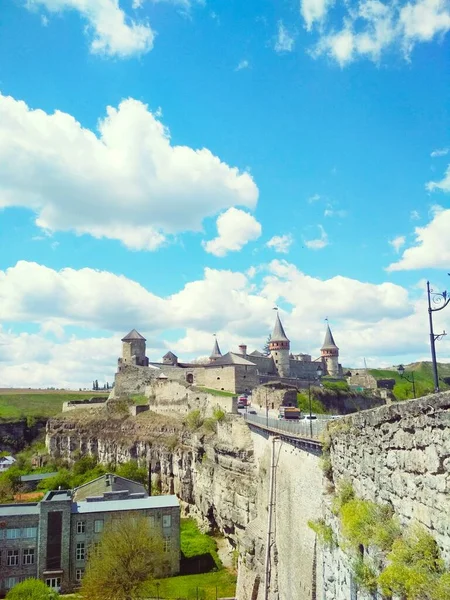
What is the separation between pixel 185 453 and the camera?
50.1 m

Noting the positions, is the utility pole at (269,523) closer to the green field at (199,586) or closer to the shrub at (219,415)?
the green field at (199,586)

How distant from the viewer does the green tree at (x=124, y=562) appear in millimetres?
30312

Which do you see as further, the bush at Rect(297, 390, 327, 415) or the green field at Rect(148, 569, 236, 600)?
the bush at Rect(297, 390, 327, 415)

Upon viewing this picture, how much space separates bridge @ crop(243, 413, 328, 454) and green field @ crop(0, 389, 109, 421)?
7082cm

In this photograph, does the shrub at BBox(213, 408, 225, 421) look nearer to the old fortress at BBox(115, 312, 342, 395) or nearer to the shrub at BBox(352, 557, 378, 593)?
the old fortress at BBox(115, 312, 342, 395)

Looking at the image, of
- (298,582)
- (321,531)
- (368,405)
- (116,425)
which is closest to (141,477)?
(116,425)

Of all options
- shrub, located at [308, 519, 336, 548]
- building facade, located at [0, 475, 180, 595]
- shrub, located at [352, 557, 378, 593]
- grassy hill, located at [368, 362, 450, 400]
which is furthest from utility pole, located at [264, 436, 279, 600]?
grassy hill, located at [368, 362, 450, 400]

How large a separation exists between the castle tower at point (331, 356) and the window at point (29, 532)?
202 feet

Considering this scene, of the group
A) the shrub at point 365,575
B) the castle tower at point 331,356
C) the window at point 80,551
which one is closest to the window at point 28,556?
the window at point 80,551

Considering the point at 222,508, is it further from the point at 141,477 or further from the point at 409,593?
the point at 409,593

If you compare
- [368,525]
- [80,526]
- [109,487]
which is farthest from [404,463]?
[109,487]

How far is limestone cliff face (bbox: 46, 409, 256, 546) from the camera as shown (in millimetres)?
36031

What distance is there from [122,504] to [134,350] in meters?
46.4

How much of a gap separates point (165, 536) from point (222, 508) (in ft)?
15.8
